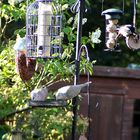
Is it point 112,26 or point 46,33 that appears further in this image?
point 112,26

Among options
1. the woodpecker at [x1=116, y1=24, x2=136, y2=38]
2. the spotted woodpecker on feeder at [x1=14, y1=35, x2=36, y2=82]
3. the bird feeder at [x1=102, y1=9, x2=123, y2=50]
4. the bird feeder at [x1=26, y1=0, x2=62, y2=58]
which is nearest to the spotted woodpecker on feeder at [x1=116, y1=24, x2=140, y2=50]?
the woodpecker at [x1=116, y1=24, x2=136, y2=38]

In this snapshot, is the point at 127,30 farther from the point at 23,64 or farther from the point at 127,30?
the point at 23,64

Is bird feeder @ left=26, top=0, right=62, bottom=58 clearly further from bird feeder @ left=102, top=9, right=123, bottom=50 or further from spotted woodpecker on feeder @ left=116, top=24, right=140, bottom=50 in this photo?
spotted woodpecker on feeder @ left=116, top=24, right=140, bottom=50

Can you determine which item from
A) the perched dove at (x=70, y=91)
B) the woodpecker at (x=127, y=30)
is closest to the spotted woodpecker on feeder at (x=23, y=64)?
the perched dove at (x=70, y=91)

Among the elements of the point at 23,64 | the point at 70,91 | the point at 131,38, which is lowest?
the point at 70,91

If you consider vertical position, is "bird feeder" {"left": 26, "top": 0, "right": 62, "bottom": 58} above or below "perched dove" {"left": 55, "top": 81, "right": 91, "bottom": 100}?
above

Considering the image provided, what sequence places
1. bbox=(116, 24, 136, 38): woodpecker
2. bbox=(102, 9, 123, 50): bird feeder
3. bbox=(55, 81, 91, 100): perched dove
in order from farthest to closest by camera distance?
bbox=(102, 9, 123, 50): bird feeder
bbox=(116, 24, 136, 38): woodpecker
bbox=(55, 81, 91, 100): perched dove

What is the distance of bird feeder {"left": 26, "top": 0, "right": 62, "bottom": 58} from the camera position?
4043 mm

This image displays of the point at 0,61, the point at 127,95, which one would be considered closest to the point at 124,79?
the point at 127,95

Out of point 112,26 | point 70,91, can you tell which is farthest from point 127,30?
point 70,91

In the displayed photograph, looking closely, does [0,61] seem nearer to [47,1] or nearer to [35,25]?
[35,25]

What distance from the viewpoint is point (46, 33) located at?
4055 millimetres

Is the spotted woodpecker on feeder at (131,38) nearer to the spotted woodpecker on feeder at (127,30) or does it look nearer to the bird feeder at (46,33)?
the spotted woodpecker on feeder at (127,30)

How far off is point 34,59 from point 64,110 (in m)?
0.64
